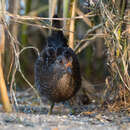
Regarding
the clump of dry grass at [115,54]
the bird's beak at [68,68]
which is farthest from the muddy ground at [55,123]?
the bird's beak at [68,68]

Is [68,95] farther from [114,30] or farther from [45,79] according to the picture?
[114,30]

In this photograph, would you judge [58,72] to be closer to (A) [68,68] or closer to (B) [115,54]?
(A) [68,68]

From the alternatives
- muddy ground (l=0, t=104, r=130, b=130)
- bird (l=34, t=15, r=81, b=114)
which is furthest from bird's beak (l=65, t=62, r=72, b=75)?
muddy ground (l=0, t=104, r=130, b=130)

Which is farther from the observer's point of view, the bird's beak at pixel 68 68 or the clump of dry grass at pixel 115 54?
the bird's beak at pixel 68 68

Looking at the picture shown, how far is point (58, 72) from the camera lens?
4398 millimetres

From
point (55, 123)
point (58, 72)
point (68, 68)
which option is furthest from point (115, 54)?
point (55, 123)

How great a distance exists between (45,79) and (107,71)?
92 centimetres

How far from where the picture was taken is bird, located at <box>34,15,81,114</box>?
14.4 ft

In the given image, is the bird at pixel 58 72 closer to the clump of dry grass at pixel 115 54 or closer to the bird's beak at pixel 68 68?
the bird's beak at pixel 68 68

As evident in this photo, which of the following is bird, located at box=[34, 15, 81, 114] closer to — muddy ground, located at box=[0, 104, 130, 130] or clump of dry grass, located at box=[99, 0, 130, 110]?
clump of dry grass, located at box=[99, 0, 130, 110]

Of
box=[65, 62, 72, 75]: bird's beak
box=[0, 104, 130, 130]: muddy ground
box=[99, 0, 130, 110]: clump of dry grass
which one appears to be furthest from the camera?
box=[65, 62, 72, 75]: bird's beak

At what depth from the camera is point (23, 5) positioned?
7.15 metres

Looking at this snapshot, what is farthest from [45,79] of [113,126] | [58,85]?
[113,126]

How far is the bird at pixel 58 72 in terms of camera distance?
173 inches
